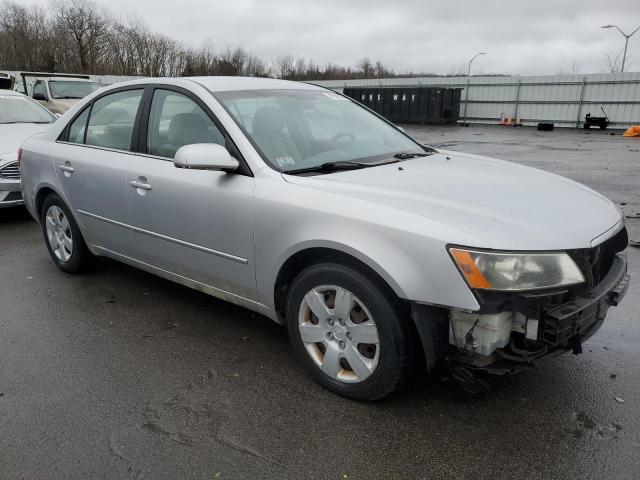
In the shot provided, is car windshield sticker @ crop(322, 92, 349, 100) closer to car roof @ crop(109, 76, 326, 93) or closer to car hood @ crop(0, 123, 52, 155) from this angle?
car roof @ crop(109, 76, 326, 93)

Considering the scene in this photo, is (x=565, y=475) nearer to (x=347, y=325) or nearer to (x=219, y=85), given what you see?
(x=347, y=325)

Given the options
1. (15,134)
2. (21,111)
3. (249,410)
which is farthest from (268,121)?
(21,111)

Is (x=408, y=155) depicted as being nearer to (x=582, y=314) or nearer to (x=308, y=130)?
(x=308, y=130)

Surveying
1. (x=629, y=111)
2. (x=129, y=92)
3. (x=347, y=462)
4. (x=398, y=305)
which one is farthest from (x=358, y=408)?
(x=629, y=111)

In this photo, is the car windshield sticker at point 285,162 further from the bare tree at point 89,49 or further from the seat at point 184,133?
the bare tree at point 89,49

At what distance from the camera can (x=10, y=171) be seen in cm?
677

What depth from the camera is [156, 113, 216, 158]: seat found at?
345 centimetres

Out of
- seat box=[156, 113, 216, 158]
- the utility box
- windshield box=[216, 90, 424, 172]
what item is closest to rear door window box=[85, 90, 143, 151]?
seat box=[156, 113, 216, 158]

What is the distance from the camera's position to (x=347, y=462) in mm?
2389

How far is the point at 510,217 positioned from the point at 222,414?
172 cm

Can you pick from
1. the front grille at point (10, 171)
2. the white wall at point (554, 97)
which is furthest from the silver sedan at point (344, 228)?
the white wall at point (554, 97)

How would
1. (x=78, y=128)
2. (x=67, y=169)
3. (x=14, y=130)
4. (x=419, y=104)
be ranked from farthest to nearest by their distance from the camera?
(x=419, y=104) → (x=14, y=130) → (x=78, y=128) → (x=67, y=169)

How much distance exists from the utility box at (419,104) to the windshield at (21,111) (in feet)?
65.8

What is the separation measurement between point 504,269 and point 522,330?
308 mm
